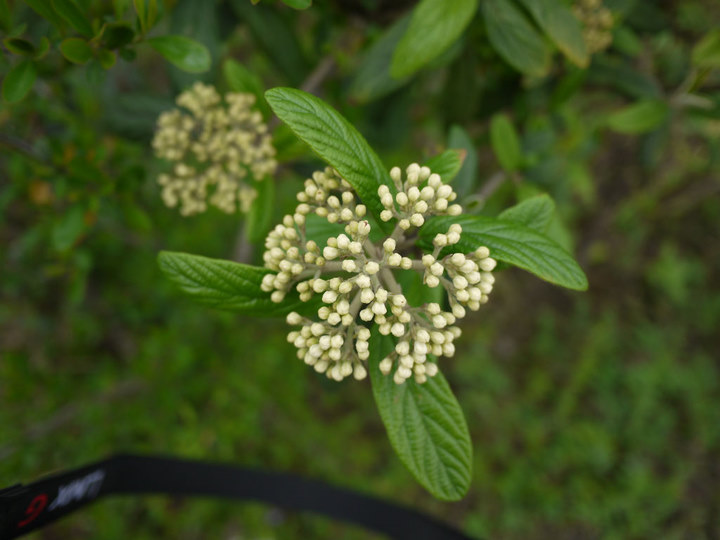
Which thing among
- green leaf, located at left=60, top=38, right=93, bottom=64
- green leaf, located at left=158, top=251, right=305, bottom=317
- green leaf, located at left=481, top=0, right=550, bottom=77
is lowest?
green leaf, located at left=158, top=251, right=305, bottom=317

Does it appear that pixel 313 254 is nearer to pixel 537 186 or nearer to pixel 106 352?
pixel 537 186

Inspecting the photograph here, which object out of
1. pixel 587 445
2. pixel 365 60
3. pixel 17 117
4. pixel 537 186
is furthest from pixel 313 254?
pixel 587 445

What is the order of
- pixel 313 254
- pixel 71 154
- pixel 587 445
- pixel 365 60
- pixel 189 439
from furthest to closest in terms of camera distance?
pixel 587 445, pixel 189 439, pixel 71 154, pixel 365 60, pixel 313 254

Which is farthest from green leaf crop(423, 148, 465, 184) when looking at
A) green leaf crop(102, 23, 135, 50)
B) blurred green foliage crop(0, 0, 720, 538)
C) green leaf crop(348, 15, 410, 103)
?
green leaf crop(102, 23, 135, 50)

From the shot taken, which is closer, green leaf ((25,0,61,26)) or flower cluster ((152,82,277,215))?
green leaf ((25,0,61,26))

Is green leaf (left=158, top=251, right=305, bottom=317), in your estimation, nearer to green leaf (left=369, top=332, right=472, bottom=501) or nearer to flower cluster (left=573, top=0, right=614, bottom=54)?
green leaf (left=369, top=332, right=472, bottom=501)

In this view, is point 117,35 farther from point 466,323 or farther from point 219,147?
point 466,323

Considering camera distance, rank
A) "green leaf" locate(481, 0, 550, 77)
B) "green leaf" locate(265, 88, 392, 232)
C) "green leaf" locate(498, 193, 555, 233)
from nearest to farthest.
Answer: "green leaf" locate(265, 88, 392, 232)
"green leaf" locate(498, 193, 555, 233)
"green leaf" locate(481, 0, 550, 77)

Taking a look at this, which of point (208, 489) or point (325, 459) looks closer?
point (208, 489)
